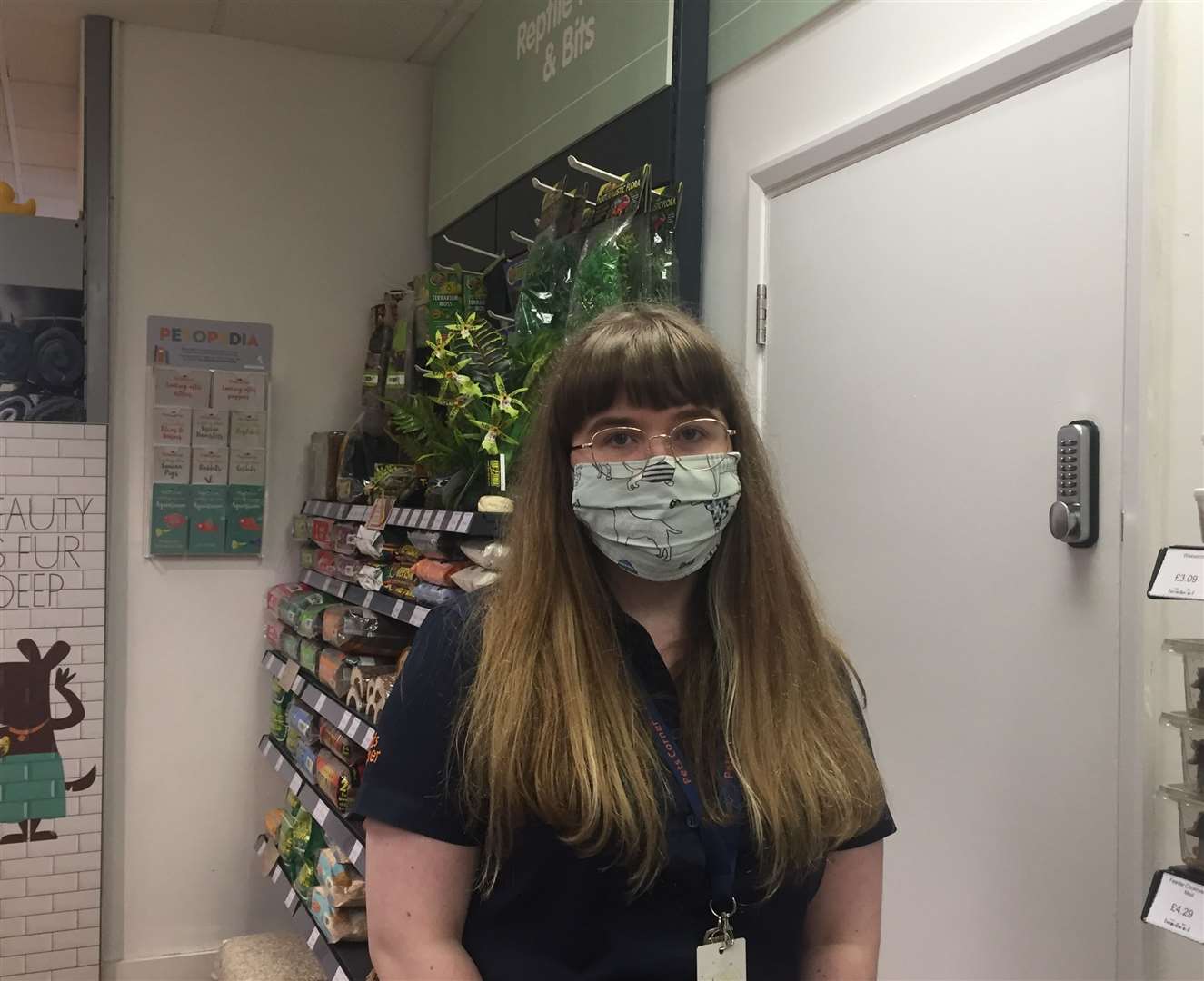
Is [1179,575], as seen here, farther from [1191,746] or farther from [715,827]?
[715,827]

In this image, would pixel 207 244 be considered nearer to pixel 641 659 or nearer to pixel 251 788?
pixel 251 788

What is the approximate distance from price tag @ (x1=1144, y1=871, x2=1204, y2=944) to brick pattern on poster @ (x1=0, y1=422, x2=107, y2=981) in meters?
3.72

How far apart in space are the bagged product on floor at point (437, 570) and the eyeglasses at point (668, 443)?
1321 mm

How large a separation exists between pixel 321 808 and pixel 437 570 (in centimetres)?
103

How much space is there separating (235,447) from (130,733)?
117 centimetres

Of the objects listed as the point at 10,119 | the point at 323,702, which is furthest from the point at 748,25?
the point at 10,119

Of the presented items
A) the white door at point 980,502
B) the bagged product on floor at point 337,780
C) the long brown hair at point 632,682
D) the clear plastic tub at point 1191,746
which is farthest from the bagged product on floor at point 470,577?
the clear plastic tub at point 1191,746

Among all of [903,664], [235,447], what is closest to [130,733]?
[235,447]

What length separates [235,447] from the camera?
4.27 m

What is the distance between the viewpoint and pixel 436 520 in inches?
106

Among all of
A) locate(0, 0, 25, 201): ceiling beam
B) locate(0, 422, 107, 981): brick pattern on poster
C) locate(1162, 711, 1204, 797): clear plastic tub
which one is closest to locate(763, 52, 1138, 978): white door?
locate(1162, 711, 1204, 797): clear plastic tub

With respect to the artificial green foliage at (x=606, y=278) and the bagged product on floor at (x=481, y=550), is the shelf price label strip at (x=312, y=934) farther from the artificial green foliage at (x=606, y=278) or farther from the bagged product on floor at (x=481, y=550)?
the artificial green foliage at (x=606, y=278)

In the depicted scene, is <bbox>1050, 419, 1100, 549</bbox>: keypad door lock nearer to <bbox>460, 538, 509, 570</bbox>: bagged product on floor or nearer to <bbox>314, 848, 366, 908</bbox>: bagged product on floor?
<bbox>460, 538, 509, 570</bbox>: bagged product on floor

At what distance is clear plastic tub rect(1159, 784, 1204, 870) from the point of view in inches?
53.8
